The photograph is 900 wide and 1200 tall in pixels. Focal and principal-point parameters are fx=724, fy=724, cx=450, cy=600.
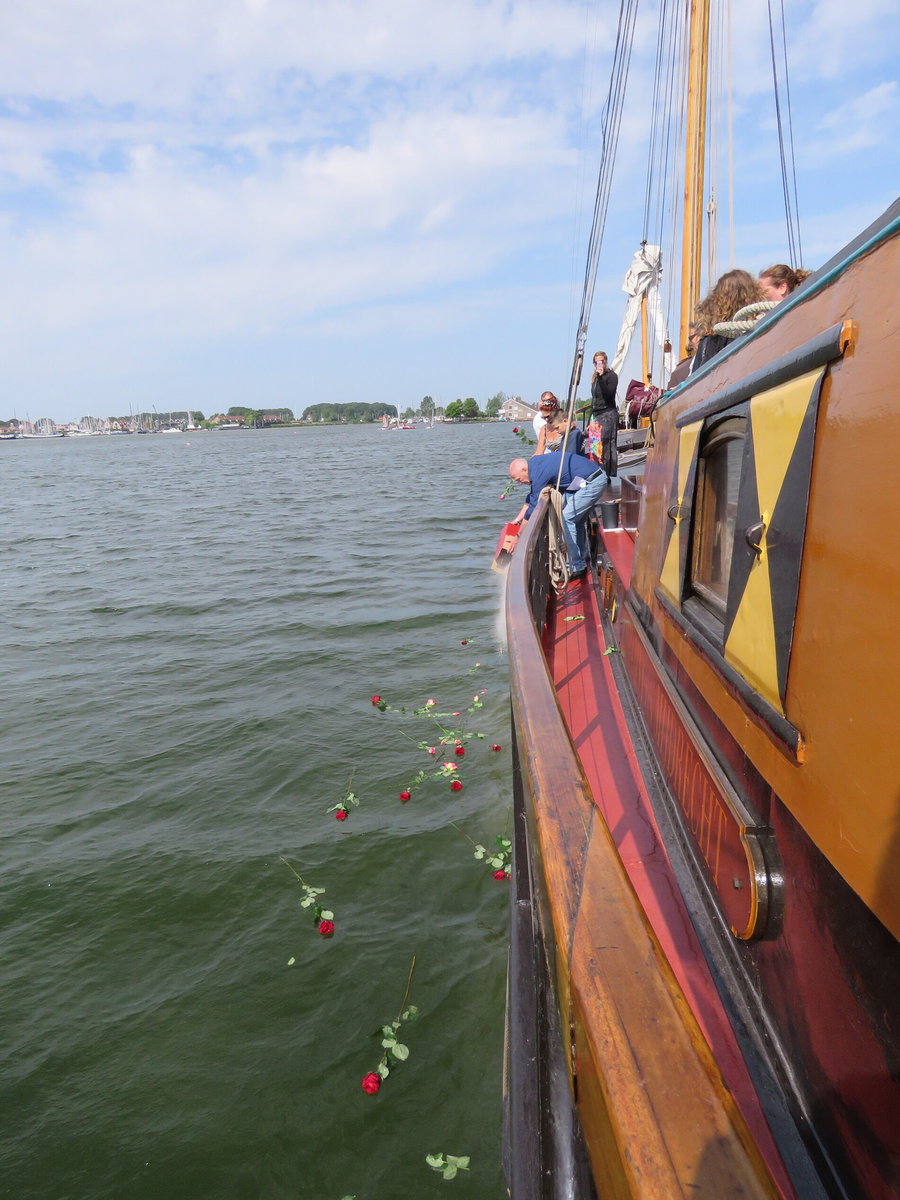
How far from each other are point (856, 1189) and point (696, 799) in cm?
137

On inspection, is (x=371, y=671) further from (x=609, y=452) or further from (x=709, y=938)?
(x=709, y=938)

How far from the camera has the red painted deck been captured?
193 centimetres

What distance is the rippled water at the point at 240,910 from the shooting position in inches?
125

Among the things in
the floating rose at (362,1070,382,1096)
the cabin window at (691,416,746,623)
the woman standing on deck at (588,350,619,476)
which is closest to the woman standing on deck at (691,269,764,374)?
the cabin window at (691,416,746,623)

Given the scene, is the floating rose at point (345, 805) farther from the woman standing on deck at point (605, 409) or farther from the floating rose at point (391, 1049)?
the woman standing on deck at point (605, 409)

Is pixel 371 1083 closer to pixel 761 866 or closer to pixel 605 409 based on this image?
pixel 761 866

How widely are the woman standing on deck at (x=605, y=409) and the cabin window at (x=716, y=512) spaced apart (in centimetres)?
795

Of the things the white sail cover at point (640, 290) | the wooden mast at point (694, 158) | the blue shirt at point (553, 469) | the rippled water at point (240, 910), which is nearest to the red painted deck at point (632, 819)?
the blue shirt at point (553, 469)

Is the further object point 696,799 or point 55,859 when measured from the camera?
point 55,859

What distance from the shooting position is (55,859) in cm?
523

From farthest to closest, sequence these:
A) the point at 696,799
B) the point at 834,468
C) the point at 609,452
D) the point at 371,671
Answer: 1. the point at 609,452
2. the point at 371,671
3. the point at 696,799
4. the point at 834,468

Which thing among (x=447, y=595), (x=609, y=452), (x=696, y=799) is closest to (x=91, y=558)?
(x=447, y=595)

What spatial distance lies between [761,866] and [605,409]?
33.5 ft

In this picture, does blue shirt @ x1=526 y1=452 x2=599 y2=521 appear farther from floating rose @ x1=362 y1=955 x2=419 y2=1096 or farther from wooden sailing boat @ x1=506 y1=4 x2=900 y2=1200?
floating rose @ x1=362 y1=955 x2=419 y2=1096
